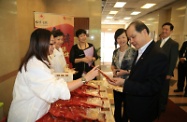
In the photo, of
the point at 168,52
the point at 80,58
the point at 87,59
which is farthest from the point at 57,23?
the point at 168,52

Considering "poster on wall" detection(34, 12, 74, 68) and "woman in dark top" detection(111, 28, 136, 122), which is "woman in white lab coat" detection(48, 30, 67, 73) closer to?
"woman in dark top" detection(111, 28, 136, 122)

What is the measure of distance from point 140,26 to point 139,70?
38 cm

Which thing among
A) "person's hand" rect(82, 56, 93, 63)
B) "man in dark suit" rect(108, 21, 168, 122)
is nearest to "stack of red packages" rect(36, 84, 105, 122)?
"man in dark suit" rect(108, 21, 168, 122)

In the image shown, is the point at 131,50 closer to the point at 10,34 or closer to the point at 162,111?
the point at 162,111

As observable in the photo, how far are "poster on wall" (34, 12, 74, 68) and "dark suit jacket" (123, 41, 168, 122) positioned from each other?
2.93m

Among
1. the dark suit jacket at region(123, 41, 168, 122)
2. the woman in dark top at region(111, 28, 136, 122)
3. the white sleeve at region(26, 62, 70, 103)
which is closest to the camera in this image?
the white sleeve at region(26, 62, 70, 103)

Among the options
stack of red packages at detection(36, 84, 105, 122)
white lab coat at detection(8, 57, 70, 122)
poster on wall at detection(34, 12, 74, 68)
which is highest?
poster on wall at detection(34, 12, 74, 68)

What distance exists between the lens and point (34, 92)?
107 centimetres

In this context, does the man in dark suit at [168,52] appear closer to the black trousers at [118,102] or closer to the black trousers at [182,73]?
the black trousers at [118,102]

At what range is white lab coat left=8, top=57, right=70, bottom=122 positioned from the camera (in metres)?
1.05

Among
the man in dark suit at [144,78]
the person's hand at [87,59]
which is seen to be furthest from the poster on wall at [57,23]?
the man in dark suit at [144,78]

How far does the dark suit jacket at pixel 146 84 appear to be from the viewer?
1262mm

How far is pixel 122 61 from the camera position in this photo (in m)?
2.06

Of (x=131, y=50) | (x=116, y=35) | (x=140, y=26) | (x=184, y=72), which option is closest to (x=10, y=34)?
(x=116, y=35)
